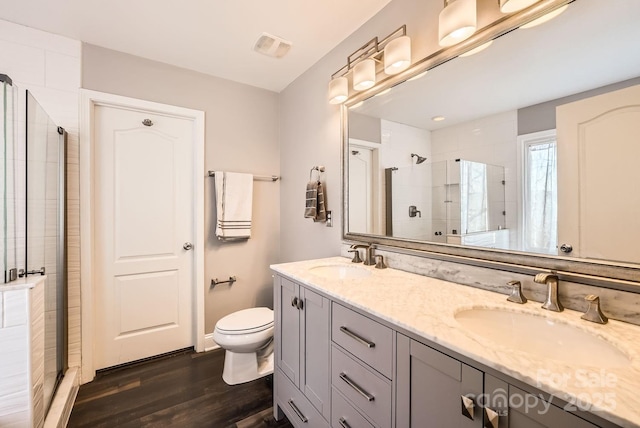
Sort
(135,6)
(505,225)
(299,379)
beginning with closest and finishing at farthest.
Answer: (505,225)
(299,379)
(135,6)

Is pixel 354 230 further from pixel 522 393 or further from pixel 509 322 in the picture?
pixel 522 393

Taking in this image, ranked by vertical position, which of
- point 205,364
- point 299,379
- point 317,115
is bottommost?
point 205,364

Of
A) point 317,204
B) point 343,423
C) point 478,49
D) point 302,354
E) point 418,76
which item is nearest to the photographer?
point 343,423

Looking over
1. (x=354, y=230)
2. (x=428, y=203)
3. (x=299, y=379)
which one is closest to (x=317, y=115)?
(x=354, y=230)

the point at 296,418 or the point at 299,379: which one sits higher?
the point at 299,379

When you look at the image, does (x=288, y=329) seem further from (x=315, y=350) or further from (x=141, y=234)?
(x=141, y=234)

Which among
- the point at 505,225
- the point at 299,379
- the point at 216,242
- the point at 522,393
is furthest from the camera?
the point at 216,242

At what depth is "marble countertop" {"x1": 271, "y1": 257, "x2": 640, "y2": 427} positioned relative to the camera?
0.52m

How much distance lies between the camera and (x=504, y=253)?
112 cm

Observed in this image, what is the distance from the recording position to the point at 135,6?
1.60 metres

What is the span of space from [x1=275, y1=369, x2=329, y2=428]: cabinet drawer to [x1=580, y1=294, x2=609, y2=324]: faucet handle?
105cm

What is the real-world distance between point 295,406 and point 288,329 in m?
0.37

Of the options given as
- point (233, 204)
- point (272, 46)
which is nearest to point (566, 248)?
point (272, 46)

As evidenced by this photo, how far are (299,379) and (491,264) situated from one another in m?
1.06
